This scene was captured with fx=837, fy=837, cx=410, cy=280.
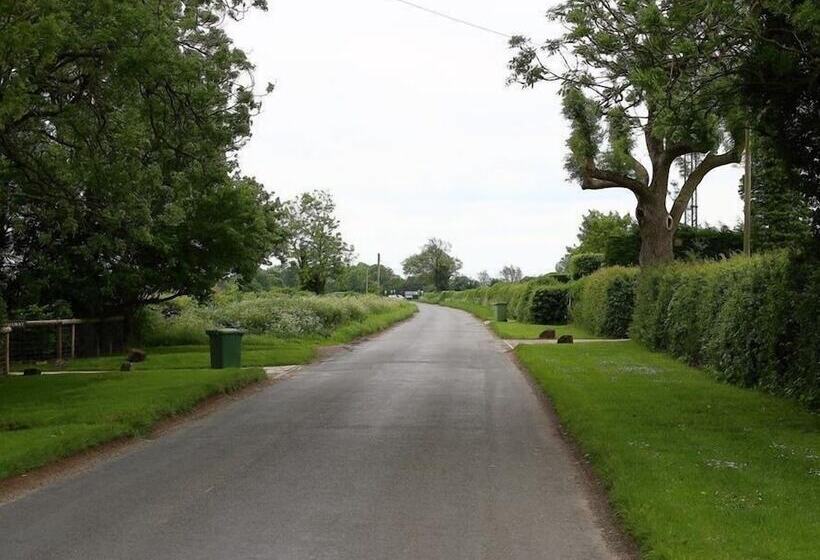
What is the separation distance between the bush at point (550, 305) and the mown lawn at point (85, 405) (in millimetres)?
28391

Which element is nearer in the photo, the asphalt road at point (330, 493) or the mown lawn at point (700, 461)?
the mown lawn at point (700, 461)

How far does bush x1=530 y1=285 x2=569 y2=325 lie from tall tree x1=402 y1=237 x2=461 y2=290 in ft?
330

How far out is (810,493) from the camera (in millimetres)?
7480

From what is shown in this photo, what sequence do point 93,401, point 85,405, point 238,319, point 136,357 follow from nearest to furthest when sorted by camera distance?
point 85,405 < point 93,401 < point 136,357 < point 238,319

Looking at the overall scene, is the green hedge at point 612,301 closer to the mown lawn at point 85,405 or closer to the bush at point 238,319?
the bush at point 238,319

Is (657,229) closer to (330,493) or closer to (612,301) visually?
(612,301)

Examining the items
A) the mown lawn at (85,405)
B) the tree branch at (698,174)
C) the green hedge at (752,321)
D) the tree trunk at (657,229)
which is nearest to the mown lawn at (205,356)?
the mown lawn at (85,405)

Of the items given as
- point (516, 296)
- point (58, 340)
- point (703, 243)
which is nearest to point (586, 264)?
point (516, 296)

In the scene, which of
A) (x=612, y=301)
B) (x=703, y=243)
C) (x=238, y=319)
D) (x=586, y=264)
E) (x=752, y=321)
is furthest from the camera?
(x=586, y=264)

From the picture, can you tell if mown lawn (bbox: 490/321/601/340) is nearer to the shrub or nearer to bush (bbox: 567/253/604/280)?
the shrub

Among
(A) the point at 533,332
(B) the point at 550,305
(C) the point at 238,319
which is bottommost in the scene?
(A) the point at 533,332

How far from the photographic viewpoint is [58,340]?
25.0 m

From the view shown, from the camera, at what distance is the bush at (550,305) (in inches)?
1805

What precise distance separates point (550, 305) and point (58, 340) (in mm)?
28243
